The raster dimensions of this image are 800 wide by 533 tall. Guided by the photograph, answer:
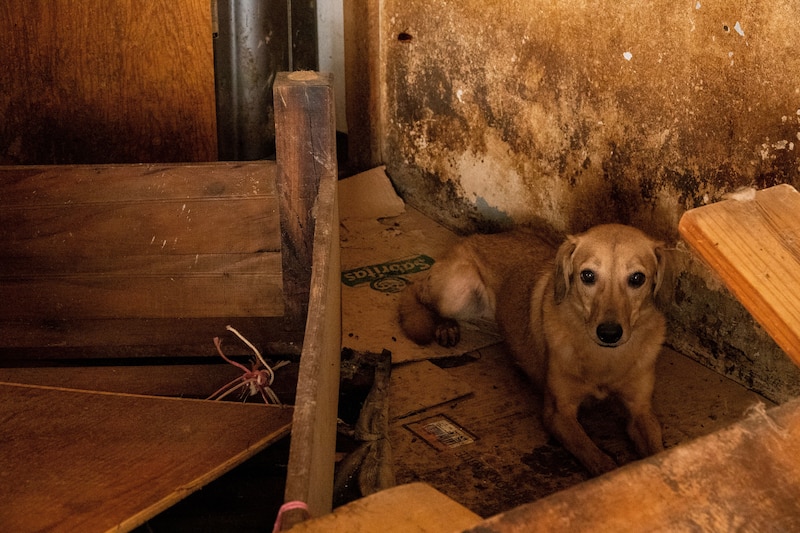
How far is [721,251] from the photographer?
3.39ft

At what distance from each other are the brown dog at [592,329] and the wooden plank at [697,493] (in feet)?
6.02

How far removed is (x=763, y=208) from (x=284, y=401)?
4.95ft

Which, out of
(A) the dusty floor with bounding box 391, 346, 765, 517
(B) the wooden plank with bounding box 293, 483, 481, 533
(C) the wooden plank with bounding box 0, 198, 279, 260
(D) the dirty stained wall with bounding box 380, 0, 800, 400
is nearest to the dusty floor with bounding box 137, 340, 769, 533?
(A) the dusty floor with bounding box 391, 346, 765, 517

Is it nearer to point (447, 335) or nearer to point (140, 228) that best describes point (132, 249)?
point (140, 228)

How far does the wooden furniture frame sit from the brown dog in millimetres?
927

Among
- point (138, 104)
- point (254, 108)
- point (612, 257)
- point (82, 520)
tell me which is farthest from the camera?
point (254, 108)

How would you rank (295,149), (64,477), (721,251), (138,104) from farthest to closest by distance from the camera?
1. (138,104)
2. (295,149)
3. (64,477)
4. (721,251)

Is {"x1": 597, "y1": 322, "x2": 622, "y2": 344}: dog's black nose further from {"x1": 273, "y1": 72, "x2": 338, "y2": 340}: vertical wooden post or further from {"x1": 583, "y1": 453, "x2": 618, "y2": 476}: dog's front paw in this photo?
{"x1": 273, "y1": 72, "x2": 338, "y2": 340}: vertical wooden post

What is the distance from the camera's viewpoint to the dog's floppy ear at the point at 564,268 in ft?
9.58

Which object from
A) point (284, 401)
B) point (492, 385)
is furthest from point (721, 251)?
point (492, 385)

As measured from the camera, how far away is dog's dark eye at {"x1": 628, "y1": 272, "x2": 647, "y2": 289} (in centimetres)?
278

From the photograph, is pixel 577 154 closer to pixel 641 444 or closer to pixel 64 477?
pixel 641 444

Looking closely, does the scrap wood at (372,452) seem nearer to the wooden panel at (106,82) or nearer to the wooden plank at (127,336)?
the wooden plank at (127,336)

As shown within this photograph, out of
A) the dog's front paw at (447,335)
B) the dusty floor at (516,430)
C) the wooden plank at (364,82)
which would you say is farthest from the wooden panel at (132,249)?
the wooden plank at (364,82)
